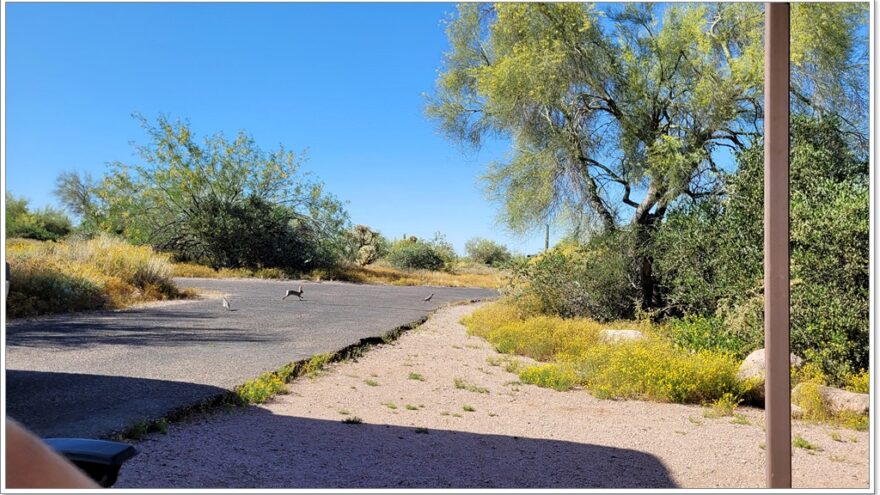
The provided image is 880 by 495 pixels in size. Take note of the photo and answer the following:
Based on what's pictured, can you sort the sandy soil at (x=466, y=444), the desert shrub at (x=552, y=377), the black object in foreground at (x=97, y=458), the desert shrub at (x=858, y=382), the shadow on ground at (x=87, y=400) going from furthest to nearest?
the desert shrub at (x=552, y=377), the desert shrub at (x=858, y=382), the shadow on ground at (x=87, y=400), the sandy soil at (x=466, y=444), the black object in foreground at (x=97, y=458)

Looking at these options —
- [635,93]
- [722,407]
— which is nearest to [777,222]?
[722,407]

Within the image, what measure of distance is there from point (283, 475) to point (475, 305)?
30.3 ft

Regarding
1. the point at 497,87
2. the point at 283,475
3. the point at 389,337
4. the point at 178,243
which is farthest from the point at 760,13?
the point at 178,243

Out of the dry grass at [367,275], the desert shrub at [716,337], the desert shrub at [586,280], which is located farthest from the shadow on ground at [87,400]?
the dry grass at [367,275]

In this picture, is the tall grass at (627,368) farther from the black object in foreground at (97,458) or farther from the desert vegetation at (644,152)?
the black object in foreground at (97,458)

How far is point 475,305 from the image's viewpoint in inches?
474

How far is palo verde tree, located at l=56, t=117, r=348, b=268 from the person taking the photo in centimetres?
1585

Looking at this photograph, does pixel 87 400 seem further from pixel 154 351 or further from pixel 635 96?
pixel 635 96

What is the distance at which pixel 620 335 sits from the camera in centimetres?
670

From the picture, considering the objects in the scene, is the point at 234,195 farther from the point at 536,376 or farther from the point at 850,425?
the point at 850,425

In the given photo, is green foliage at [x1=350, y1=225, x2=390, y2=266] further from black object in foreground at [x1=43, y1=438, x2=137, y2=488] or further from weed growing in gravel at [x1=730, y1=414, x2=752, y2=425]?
black object in foreground at [x1=43, y1=438, x2=137, y2=488]

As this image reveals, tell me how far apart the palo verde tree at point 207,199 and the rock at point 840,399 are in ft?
44.4

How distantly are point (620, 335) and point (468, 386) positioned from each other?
2.27m

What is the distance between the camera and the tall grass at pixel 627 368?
4.89 meters
